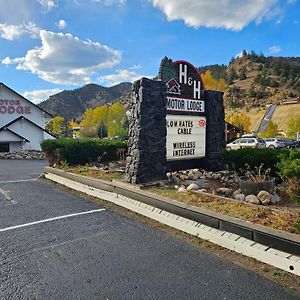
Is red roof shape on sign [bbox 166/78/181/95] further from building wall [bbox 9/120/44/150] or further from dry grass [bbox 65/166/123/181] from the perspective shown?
building wall [bbox 9/120/44/150]

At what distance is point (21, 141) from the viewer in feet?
115

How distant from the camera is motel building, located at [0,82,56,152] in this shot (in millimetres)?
Result: 34062

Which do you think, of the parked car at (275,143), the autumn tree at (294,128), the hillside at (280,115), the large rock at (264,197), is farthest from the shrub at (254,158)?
the hillside at (280,115)

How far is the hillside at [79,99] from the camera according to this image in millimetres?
115062

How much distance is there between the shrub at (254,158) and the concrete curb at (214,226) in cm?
299

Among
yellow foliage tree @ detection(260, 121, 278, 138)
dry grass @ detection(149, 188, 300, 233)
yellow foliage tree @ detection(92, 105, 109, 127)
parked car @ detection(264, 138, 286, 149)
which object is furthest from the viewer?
yellow foliage tree @ detection(92, 105, 109, 127)

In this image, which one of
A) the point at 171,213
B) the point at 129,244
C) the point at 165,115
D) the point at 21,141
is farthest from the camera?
the point at 21,141

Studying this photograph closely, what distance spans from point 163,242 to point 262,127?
41.7m

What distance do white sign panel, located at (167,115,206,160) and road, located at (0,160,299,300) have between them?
3073 mm

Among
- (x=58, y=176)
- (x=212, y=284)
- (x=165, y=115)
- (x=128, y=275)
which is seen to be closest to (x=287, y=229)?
(x=212, y=284)

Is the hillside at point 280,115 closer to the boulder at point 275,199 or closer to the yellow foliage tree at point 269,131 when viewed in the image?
the yellow foliage tree at point 269,131

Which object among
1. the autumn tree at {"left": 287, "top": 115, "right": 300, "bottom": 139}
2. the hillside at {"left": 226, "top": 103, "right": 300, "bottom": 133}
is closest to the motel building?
the autumn tree at {"left": 287, "top": 115, "right": 300, "bottom": 139}

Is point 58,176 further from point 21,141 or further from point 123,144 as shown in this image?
point 21,141

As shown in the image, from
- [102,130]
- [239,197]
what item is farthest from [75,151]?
[102,130]
